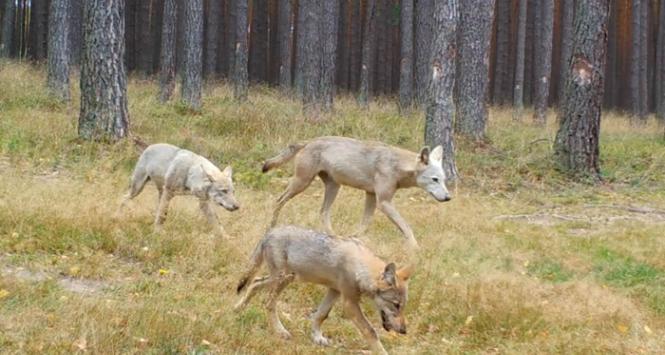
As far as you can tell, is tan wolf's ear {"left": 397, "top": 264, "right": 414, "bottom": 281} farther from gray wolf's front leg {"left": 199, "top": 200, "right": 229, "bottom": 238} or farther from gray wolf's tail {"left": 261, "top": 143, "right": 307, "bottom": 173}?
gray wolf's tail {"left": 261, "top": 143, "right": 307, "bottom": 173}

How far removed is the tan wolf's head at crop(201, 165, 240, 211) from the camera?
29.2 feet

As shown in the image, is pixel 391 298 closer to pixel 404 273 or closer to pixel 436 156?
pixel 404 273

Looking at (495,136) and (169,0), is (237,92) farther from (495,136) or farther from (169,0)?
(495,136)

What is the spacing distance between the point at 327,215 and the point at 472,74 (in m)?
8.79

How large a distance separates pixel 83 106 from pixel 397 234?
21.0ft

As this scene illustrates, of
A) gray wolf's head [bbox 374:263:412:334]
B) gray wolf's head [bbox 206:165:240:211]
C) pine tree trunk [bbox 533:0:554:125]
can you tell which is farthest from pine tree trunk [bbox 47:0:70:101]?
pine tree trunk [bbox 533:0:554:125]

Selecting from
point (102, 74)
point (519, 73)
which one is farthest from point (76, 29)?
point (102, 74)

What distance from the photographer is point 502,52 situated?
113 ft

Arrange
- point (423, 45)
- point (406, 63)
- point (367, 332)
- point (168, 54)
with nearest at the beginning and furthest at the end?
point (367, 332)
point (168, 54)
point (423, 45)
point (406, 63)

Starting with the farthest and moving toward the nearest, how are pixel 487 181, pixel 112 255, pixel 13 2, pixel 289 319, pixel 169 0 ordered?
pixel 13 2 < pixel 169 0 < pixel 487 181 < pixel 112 255 < pixel 289 319

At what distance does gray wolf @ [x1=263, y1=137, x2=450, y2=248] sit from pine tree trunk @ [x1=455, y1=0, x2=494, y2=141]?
7.82 m

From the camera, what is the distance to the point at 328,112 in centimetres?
1941

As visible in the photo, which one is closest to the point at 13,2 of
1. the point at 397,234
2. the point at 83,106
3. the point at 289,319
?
the point at 83,106

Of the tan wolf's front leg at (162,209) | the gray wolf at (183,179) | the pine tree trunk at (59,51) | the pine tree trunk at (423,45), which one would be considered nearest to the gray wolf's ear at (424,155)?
the gray wolf at (183,179)
